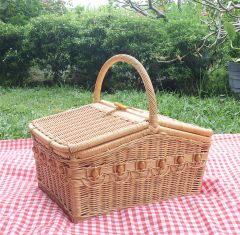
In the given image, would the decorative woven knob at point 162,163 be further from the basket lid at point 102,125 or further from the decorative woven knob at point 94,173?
the decorative woven knob at point 94,173

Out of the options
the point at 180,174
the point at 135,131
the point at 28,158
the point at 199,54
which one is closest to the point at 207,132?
the point at 180,174

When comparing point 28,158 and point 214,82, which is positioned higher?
point 28,158

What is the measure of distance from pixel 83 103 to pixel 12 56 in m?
1.77

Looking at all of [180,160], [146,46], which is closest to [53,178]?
[180,160]

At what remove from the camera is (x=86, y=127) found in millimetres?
2027

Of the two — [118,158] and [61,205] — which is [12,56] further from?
[118,158]

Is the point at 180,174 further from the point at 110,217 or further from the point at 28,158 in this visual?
the point at 28,158

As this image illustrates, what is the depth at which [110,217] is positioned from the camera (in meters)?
1.94

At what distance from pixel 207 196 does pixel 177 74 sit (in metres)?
3.18

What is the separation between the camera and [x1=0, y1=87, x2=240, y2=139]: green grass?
363 cm

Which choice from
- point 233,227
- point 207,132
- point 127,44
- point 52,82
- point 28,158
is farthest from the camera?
point 52,82

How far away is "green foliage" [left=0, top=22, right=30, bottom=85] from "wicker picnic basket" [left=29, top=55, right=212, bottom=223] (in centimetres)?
402

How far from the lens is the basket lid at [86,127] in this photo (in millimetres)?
1837

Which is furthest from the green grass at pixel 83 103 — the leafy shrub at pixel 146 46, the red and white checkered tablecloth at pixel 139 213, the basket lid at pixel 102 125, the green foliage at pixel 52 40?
the basket lid at pixel 102 125
